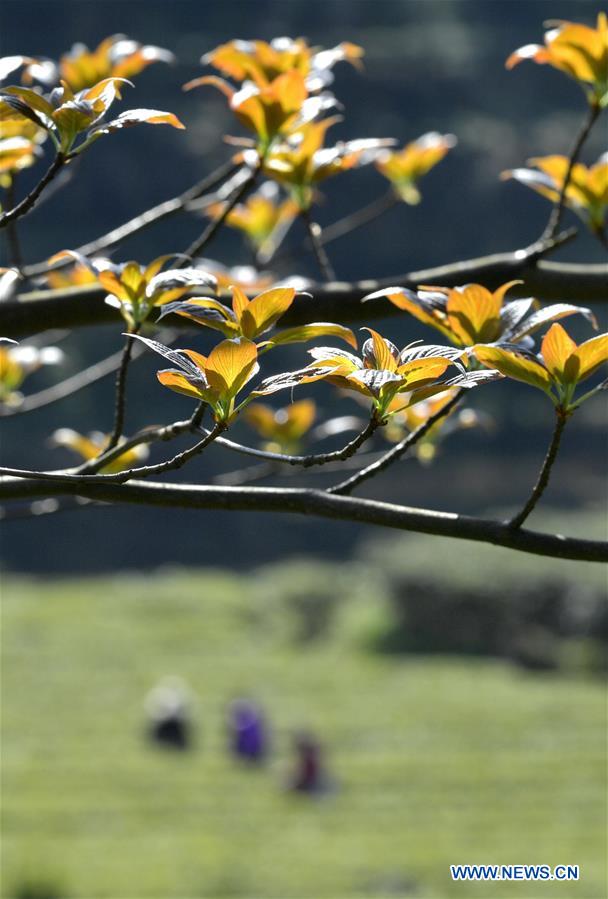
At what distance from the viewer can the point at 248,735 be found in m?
5.14

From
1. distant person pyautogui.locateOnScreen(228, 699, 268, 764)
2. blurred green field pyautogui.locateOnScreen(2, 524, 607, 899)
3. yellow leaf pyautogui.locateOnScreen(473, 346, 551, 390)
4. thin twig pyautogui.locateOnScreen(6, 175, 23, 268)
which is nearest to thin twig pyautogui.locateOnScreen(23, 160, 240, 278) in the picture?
thin twig pyautogui.locateOnScreen(6, 175, 23, 268)

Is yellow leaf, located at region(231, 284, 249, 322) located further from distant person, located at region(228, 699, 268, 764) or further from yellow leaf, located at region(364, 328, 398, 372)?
distant person, located at region(228, 699, 268, 764)

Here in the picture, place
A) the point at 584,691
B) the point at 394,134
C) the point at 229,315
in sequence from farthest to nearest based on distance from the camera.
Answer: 1. the point at 394,134
2. the point at 584,691
3. the point at 229,315

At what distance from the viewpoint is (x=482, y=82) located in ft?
54.3

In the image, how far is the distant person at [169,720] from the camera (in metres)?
5.29

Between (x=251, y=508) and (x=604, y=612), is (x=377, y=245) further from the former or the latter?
(x=251, y=508)

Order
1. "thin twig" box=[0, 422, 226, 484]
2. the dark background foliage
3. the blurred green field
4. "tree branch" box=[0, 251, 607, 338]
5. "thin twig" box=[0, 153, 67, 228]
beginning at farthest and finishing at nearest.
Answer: the dark background foliage → the blurred green field → "tree branch" box=[0, 251, 607, 338] → "thin twig" box=[0, 153, 67, 228] → "thin twig" box=[0, 422, 226, 484]

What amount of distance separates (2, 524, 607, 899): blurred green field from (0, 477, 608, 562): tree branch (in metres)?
3.18

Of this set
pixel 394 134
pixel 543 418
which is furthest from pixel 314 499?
pixel 394 134

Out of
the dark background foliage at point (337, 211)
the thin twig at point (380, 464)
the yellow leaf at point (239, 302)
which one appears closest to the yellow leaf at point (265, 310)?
the yellow leaf at point (239, 302)

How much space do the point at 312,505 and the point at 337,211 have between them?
47.1 feet

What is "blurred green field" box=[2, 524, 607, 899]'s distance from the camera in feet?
12.5

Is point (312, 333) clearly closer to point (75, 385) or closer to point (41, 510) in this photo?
point (41, 510)

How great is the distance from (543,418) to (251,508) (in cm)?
1403
